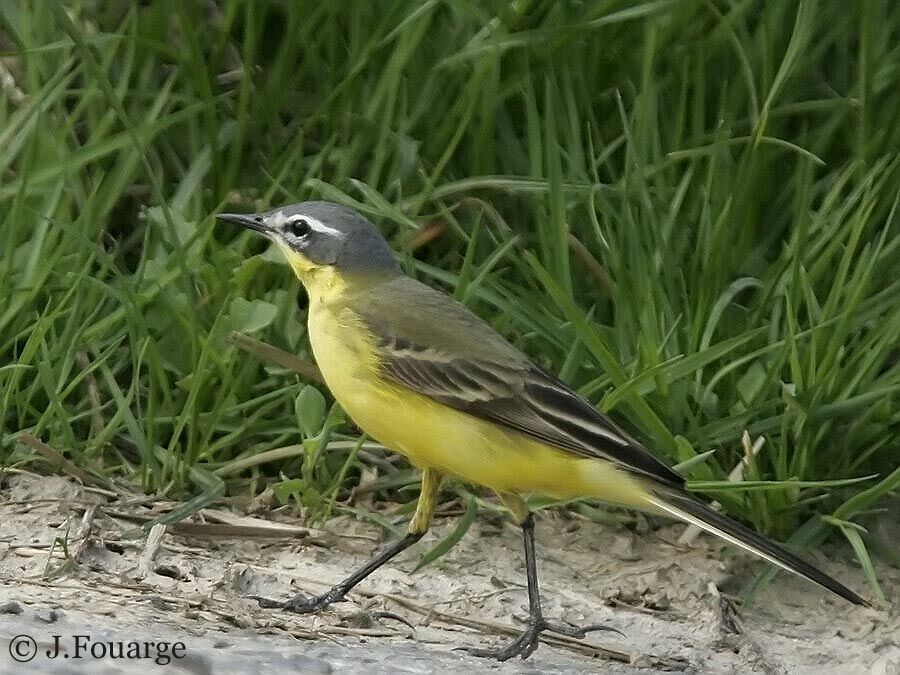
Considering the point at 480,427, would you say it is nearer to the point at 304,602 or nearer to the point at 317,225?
the point at 304,602

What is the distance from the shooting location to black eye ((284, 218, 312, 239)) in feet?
18.4

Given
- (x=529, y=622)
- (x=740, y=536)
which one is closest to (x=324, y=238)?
(x=529, y=622)

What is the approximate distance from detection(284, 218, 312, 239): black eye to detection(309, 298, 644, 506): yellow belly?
0.63 metres

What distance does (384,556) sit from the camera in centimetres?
538

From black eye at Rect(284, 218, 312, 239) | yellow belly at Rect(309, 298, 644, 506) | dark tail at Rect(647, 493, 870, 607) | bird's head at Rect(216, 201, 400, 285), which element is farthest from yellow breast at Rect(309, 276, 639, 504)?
black eye at Rect(284, 218, 312, 239)

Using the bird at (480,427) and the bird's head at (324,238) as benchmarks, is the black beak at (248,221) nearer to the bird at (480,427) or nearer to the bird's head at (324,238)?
the bird's head at (324,238)

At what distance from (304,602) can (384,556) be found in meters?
0.33

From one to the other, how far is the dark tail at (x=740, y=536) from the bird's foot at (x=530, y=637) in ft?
1.44

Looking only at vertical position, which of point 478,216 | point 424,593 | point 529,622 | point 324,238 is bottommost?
point 424,593

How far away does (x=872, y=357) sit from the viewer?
577 centimetres

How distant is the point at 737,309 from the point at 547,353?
2.27 feet

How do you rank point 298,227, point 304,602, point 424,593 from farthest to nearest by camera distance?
point 298,227 < point 424,593 < point 304,602

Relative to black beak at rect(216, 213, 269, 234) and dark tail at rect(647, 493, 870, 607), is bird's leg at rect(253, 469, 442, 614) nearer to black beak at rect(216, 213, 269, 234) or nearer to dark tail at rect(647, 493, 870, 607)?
dark tail at rect(647, 493, 870, 607)

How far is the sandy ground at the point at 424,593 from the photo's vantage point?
4695mm
